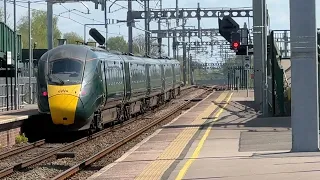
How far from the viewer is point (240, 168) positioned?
41.2ft

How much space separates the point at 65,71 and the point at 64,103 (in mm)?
1165

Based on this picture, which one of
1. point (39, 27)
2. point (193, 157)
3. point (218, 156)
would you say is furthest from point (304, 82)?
point (39, 27)

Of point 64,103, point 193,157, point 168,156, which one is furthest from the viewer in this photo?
point 64,103

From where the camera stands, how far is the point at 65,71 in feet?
71.4

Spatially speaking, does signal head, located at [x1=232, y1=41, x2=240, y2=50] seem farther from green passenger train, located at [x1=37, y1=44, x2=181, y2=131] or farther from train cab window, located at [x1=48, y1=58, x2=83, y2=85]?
train cab window, located at [x1=48, y1=58, x2=83, y2=85]

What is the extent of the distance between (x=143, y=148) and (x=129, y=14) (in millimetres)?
39241

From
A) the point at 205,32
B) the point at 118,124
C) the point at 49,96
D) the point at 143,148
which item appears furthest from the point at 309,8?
the point at 205,32

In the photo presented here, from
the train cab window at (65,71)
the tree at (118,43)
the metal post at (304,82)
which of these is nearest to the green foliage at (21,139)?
the train cab window at (65,71)

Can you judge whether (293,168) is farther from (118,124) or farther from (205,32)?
(205,32)

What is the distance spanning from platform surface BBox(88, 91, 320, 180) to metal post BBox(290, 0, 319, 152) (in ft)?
1.71

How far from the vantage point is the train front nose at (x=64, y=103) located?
21.1 m

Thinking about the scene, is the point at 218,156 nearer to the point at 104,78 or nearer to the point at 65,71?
the point at 65,71

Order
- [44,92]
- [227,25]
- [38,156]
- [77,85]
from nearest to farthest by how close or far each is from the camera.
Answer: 1. [38,156]
2. [77,85]
3. [44,92]
4. [227,25]

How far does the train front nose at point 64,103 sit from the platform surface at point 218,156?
2.57m
